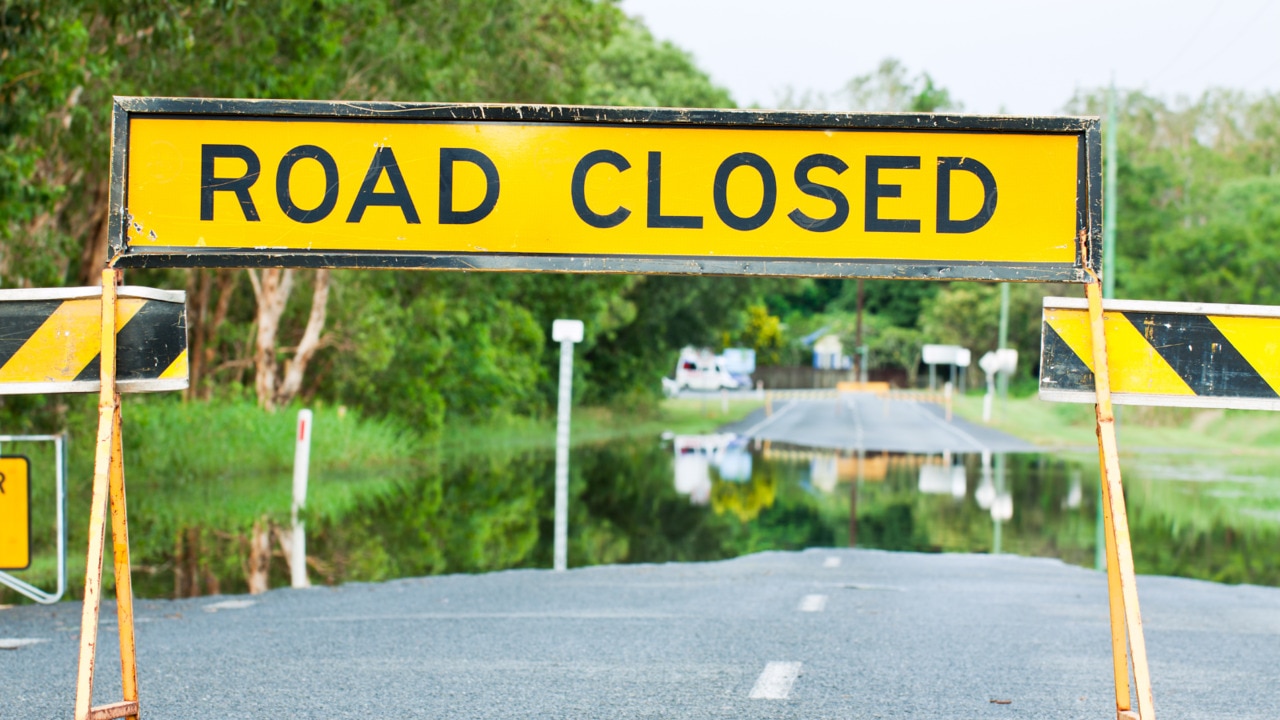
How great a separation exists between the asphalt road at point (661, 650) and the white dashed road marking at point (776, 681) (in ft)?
0.05

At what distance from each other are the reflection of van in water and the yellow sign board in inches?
2996

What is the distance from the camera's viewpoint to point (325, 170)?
430 centimetres

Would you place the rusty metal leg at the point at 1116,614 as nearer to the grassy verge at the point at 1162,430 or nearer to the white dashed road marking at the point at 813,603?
the white dashed road marking at the point at 813,603

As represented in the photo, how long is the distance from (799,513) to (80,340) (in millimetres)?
13640

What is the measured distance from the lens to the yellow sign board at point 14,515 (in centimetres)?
729

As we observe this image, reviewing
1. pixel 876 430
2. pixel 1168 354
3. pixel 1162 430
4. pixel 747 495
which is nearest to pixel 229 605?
pixel 1168 354

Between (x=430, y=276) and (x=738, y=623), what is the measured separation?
66.3ft

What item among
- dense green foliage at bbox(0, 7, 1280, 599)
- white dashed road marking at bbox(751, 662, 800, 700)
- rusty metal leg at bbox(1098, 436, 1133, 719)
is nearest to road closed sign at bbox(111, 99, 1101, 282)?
rusty metal leg at bbox(1098, 436, 1133, 719)

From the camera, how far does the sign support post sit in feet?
12.1

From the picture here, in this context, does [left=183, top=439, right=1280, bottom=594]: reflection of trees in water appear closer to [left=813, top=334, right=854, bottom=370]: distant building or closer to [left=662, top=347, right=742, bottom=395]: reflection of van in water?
[left=662, top=347, right=742, bottom=395]: reflection of van in water

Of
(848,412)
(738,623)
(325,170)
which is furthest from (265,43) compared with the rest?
(848,412)

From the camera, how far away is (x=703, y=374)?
292 feet

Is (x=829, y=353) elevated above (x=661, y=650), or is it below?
above

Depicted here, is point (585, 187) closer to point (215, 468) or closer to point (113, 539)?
point (113, 539)
